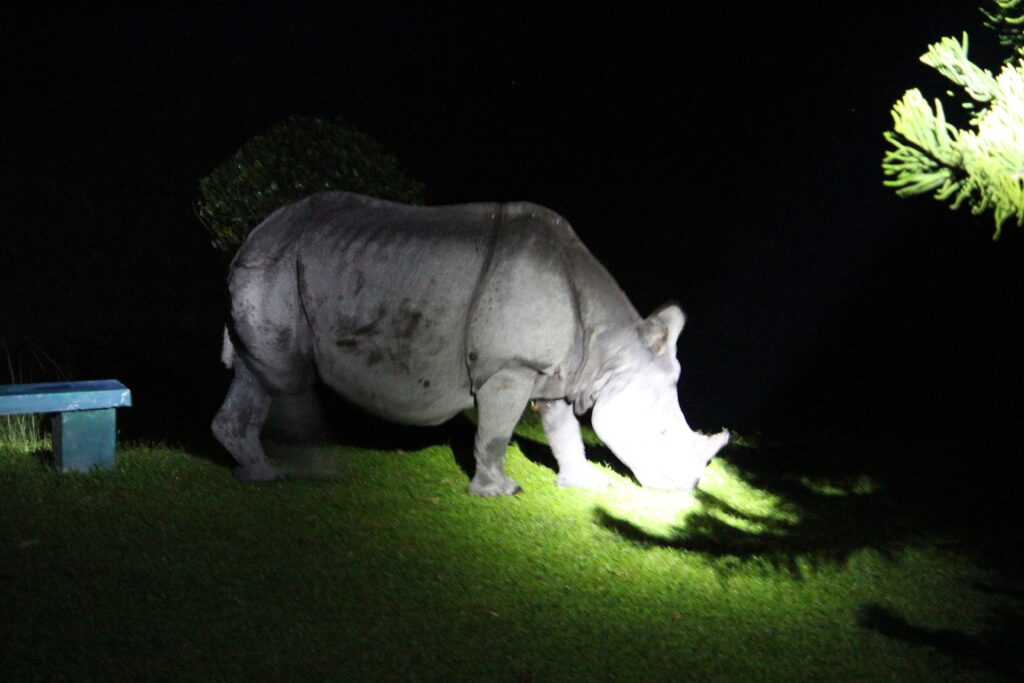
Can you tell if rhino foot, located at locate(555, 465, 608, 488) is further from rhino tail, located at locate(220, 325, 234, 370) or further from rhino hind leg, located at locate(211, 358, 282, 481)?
rhino tail, located at locate(220, 325, 234, 370)

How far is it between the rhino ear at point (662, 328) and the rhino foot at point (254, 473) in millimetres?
2672

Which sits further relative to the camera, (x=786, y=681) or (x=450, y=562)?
(x=450, y=562)

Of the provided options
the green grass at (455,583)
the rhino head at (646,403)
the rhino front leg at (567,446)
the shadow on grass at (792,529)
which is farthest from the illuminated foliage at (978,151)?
the rhino front leg at (567,446)

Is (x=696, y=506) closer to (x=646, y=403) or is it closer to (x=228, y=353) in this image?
(x=646, y=403)

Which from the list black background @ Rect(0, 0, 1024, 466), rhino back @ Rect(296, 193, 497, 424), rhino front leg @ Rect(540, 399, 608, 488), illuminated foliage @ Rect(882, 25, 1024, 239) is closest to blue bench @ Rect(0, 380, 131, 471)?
black background @ Rect(0, 0, 1024, 466)

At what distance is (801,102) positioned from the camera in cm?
1623

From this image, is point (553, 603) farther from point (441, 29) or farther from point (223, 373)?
point (441, 29)

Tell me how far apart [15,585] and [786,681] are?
3852mm

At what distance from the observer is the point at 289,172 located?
9391 millimetres

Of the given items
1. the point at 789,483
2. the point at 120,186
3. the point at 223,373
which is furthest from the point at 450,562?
the point at 120,186

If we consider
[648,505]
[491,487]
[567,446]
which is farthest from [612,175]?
[491,487]

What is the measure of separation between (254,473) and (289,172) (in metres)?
2.91

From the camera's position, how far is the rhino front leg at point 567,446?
7.88 metres

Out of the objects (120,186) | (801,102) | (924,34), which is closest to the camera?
(924,34)
